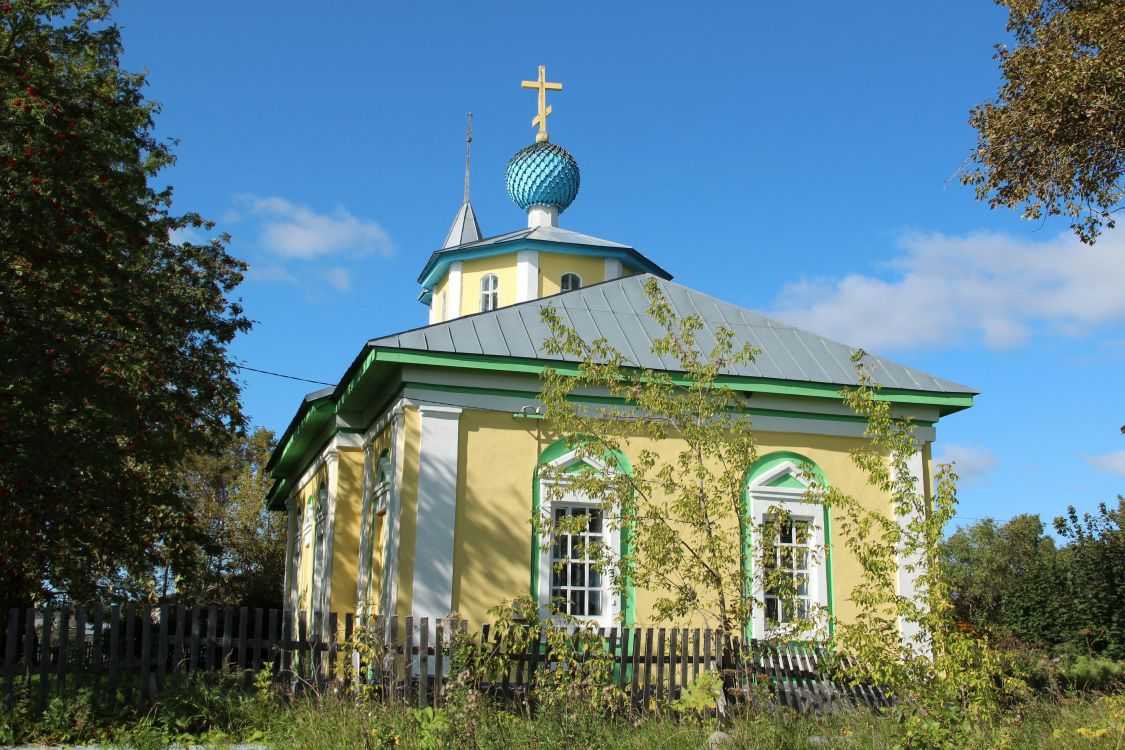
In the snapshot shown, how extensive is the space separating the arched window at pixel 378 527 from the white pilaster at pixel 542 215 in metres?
7.46

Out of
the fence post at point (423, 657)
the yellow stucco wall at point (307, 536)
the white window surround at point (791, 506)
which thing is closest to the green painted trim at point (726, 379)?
the white window surround at point (791, 506)

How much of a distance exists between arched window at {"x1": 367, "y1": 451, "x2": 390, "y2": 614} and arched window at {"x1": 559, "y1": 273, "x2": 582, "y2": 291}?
214 inches

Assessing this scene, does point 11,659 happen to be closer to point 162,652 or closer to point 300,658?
point 162,652

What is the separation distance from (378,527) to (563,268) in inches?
234

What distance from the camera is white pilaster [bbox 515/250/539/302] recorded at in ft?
56.9

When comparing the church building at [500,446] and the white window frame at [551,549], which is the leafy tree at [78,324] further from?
the white window frame at [551,549]

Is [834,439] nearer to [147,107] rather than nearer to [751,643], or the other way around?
[751,643]

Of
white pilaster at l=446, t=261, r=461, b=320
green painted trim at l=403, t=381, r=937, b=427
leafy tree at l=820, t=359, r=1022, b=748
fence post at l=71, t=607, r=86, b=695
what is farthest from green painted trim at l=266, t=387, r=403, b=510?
leafy tree at l=820, t=359, r=1022, b=748

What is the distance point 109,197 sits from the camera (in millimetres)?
11602

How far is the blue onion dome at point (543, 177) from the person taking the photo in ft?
63.6

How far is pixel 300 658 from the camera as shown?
10156 mm

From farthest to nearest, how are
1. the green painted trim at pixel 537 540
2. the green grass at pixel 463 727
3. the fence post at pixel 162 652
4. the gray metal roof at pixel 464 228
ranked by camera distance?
the gray metal roof at pixel 464 228
the green painted trim at pixel 537 540
the fence post at pixel 162 652
the green grass at pixel 463 727

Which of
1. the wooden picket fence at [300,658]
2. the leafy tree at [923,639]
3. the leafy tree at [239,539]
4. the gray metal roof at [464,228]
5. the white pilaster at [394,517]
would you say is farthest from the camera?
the leafy tree at [239,539]

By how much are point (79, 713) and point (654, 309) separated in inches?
236
